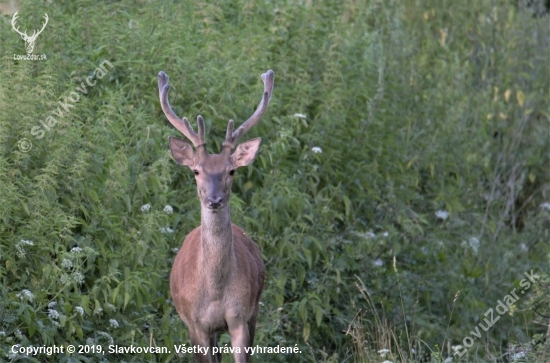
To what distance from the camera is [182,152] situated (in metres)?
6.83

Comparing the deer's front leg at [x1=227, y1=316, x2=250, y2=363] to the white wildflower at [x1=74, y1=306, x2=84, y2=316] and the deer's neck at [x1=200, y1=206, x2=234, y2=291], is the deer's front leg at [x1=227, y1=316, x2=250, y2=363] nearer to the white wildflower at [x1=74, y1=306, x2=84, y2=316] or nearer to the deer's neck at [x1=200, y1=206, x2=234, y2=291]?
the deer's neck at [x1=200, y1=206, x2=234, y2=291]

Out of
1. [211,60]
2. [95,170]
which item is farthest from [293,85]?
[95,170]

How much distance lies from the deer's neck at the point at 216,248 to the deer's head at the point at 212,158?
11 centimetres

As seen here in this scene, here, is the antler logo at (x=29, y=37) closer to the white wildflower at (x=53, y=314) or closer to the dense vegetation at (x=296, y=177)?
the dense vegetation at (x=296, y=177)

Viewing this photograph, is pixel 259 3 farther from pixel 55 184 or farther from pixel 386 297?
pixel 55 184

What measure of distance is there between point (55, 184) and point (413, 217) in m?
4.08

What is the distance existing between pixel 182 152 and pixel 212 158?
32 centimetres

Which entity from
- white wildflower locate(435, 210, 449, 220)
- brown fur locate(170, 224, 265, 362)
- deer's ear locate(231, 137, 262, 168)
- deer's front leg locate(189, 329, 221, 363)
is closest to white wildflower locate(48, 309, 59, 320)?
brown fur locate(170, 224, 265, 362)

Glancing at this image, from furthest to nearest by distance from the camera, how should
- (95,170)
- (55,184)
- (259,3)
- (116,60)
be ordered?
(259,3) < (116,60) < (95,170) < (55,184)

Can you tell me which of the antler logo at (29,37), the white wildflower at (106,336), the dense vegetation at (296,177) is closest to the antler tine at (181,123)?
the dense vegetation at (296,177)

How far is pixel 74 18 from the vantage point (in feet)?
30.9

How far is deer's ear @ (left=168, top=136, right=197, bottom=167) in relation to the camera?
22.3 feet

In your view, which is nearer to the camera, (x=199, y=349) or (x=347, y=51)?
(x=199, y=349)

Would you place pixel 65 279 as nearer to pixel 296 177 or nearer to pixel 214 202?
pixel 214 202
